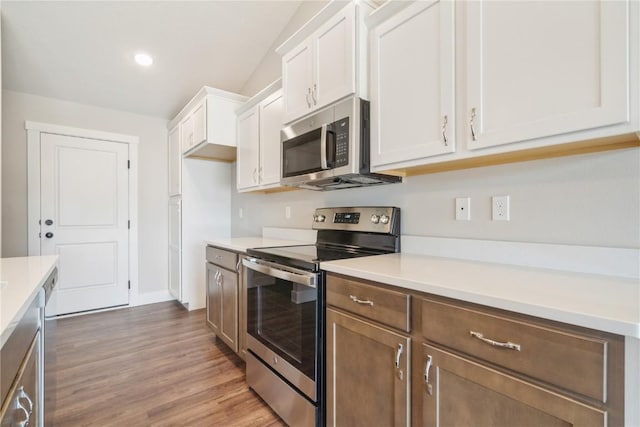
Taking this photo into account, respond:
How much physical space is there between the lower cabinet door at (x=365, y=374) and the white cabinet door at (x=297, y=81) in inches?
51.8

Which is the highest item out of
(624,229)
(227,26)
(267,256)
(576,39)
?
(227,26)

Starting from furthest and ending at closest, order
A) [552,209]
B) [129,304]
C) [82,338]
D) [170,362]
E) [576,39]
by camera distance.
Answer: [129,304]
[82,338]
[170,362]
[552,209]
[576,39]

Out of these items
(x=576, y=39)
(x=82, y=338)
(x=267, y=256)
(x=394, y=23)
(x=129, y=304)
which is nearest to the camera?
(x=576, y=39)

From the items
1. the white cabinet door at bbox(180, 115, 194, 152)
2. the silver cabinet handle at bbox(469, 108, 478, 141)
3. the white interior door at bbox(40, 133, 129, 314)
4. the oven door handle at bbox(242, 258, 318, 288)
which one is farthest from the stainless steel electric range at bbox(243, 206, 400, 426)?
the white interior door at bbox(40, 133, 129, 314)

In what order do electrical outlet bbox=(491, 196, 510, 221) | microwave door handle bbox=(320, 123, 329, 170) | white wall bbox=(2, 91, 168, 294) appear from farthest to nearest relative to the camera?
white wall bbox=(2, 91, 168, 294), microwave door handle bbox=(320, 123, 329, 170), electrical outlet bbox=(491, 196, 510, 221)

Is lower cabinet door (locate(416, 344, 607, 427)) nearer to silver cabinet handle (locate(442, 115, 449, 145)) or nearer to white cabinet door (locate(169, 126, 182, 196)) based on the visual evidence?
silver cabinet handle (locate(442, 115, 449, 145))

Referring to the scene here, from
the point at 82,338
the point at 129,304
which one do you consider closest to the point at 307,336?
the point at 82,338

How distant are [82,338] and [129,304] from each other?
3.16 ft

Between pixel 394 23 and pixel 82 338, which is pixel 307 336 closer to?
pixel 394 23

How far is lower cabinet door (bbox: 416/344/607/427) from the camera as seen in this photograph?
729 millimetres

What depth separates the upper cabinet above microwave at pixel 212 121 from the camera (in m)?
2.91

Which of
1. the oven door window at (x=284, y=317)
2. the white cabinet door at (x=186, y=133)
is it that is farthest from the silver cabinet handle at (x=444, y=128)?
the white cabinet door at (x=186, y=133)

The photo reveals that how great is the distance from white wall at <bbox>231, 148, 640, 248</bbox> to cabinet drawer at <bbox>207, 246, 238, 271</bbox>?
1143 millimetres

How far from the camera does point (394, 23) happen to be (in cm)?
144
